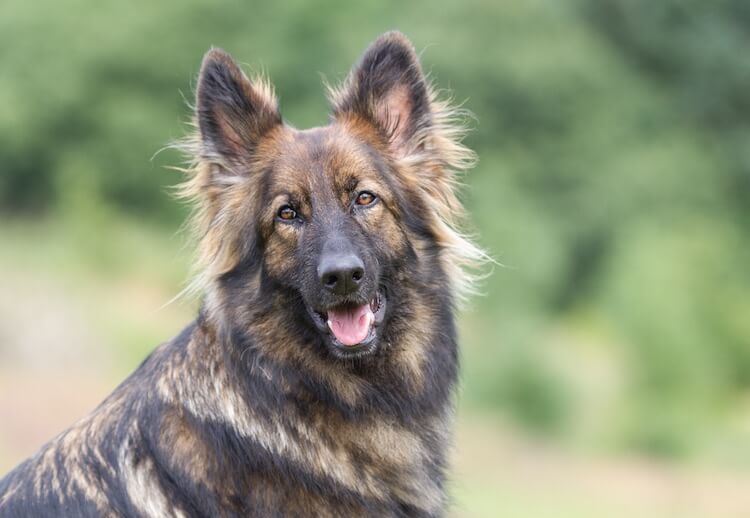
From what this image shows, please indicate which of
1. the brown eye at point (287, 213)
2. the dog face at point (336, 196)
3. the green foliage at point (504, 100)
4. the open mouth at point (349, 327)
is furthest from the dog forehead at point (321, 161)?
the green foliage at point (504, 100)

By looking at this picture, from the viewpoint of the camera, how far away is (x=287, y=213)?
5672 mm

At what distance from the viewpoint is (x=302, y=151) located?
576cm

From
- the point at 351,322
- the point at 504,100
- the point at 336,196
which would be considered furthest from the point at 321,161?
the point at 504,100

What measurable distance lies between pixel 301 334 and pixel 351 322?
288 mm

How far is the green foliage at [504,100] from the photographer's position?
125 ft

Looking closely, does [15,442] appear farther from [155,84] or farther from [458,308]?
[155,84]

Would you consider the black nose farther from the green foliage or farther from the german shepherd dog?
the green foliage

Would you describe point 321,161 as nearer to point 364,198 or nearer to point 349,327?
point 364,198

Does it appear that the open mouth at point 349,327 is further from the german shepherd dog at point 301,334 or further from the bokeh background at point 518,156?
the bokeh background at point 518,156

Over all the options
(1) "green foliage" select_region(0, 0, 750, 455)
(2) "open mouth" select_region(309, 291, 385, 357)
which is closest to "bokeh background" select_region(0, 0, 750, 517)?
(1) "green foliage" select_region(0, 0, 750, 455)

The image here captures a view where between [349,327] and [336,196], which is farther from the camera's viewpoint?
[336,196]

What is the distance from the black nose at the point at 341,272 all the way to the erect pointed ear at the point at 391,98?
96 cm

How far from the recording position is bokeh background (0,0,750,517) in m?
26.2

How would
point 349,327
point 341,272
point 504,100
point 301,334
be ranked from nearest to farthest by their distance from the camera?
1. point 341,272
2. point 349,327
3. point 301,334
4. point 504,100
